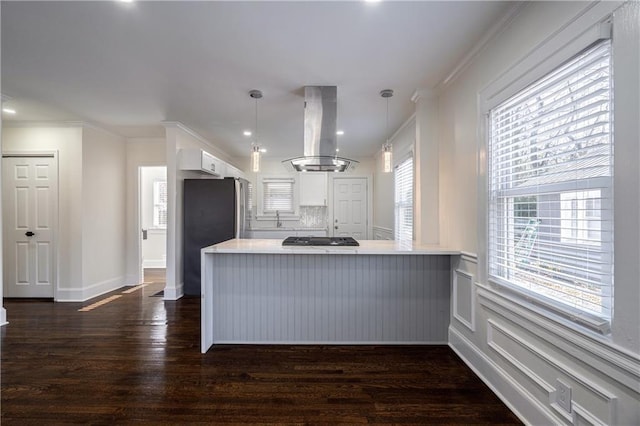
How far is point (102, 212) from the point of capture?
4.50 meters

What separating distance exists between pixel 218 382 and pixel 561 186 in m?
2.43

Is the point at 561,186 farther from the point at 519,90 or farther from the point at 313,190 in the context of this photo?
the point at 313,190

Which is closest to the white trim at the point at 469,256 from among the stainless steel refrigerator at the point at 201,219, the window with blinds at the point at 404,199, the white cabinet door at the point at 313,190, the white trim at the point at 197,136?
the window with blinds at the point at 404,199

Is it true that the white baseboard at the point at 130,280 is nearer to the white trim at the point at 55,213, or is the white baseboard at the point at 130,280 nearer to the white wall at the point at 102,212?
the white wall at the point at 102,212

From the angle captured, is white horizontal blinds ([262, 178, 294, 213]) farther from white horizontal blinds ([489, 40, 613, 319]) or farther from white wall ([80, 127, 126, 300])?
white horizontal blinds ([489, 40, 613, 319])

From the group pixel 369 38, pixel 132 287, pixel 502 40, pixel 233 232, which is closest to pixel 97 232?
pixel 132 287

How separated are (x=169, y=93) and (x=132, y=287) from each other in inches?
133

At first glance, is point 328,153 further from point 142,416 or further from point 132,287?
point 132,287

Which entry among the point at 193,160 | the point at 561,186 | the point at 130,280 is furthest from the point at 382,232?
the point at 130,280

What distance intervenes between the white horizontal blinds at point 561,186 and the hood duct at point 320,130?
1.42 m

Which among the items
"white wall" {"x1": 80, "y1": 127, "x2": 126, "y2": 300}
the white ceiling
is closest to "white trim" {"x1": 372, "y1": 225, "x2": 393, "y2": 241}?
the white ceiling

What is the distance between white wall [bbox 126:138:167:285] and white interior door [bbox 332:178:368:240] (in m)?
3.51

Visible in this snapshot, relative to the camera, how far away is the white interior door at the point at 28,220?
4.12m

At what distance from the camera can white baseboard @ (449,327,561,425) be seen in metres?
1.63
